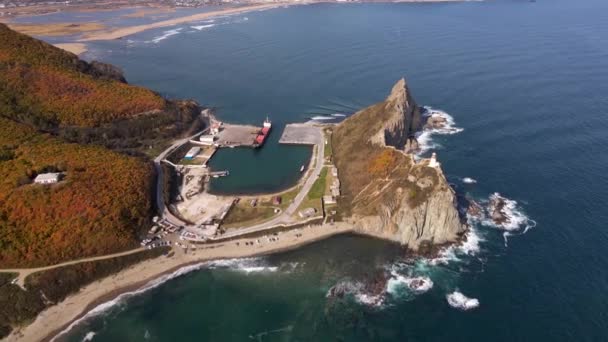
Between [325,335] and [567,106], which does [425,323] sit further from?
[567,106]

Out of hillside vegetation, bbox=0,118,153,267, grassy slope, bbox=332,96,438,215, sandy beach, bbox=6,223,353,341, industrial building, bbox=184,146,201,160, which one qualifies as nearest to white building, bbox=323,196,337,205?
grassy slope, bbox=332,96,438,215

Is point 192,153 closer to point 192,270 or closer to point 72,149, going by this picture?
point 72,149

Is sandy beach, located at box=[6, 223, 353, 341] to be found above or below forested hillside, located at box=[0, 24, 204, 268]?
below

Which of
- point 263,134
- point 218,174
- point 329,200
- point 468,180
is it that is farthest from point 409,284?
point 263,134

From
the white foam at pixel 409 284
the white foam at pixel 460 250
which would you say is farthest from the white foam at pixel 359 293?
the white foam at pixel 460 250

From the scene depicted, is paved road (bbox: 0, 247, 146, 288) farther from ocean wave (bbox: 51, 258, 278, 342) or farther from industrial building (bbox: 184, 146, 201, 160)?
industrial building (bbox: 184, 146, 201, 160)

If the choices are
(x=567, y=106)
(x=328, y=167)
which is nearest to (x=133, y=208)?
(x=328, y=167)

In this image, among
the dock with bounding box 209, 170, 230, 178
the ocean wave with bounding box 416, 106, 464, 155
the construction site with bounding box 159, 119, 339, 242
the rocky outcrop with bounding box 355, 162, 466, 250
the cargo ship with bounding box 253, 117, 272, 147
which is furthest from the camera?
the cargo ship with bounding box 253, 117, 272, 147

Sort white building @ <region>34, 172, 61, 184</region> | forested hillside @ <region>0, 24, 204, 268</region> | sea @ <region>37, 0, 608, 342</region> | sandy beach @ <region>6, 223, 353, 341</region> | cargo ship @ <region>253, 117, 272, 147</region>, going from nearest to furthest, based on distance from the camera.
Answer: sea @ <region>37, 0, 608, 342</region>, sandy beach @ <region>6, 223, 353, 341</region>, forested hillside @ <region>0, 24, 204, 268</region>, white building @ <region>34, 172, 61, 184</region>, cargo ship @ <region>253, 117, 272, 147</region>
